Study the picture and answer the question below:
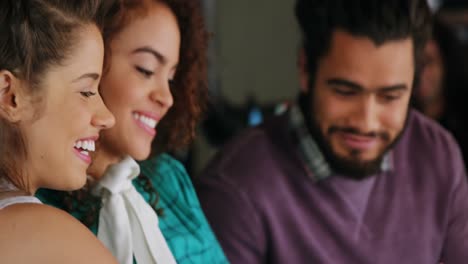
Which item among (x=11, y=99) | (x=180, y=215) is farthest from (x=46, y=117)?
(x=180, y=215)

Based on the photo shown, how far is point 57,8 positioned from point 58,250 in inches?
11.7

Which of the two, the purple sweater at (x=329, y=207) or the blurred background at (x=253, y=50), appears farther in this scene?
the blurred background at (x=253, y=50)

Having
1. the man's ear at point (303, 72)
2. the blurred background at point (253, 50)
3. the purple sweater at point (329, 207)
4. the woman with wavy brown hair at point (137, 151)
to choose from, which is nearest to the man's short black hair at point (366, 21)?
the man's ear at point (303, 72)

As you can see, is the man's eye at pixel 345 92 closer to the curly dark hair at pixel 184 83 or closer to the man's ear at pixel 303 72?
the man's ear at pixel 303 72

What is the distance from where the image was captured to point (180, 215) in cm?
134

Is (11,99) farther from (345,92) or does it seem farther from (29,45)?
(345,92)

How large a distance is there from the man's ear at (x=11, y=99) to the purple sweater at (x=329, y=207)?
684 mm

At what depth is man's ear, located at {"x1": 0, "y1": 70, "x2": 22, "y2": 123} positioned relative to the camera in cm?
91

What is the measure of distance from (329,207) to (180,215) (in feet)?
1.40

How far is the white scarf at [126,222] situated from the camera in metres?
1.12

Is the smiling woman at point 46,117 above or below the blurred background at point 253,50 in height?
above

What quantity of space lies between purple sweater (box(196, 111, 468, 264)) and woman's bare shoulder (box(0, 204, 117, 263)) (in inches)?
25.8

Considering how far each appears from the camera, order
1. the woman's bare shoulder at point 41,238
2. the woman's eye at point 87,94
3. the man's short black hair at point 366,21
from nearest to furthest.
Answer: the woman's bare shoulder at point 41,238 → the woman's eye at point 87,94 → the man's short black hair at point 366,21

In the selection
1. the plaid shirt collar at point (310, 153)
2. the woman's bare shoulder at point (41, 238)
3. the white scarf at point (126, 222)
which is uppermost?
the woman's bare shoulder at point (41, 238)
